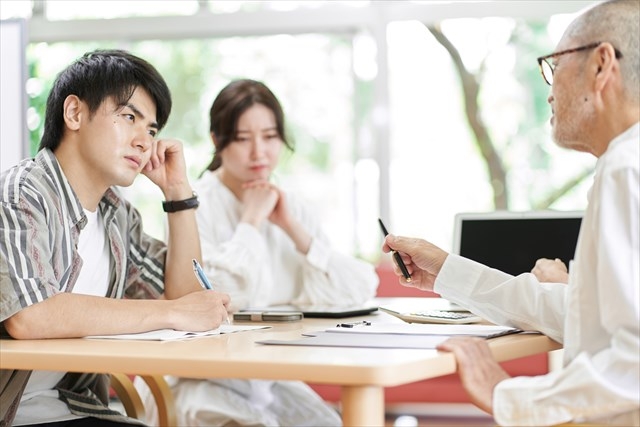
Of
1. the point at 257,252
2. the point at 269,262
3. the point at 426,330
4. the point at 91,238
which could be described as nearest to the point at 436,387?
the point at 269,262

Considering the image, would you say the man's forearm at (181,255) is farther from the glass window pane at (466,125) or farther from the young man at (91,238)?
the glass window pane at (466,125)

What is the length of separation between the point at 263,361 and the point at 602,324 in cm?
50

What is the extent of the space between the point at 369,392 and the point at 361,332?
43 cm

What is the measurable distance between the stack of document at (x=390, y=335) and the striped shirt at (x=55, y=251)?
0.45 meters

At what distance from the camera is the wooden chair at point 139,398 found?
225 cm

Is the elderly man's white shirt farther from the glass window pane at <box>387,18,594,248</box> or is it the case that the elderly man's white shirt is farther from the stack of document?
the glass window pane at <box>387,18,594,248</box>

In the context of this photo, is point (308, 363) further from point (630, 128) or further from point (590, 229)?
point (630, 128)

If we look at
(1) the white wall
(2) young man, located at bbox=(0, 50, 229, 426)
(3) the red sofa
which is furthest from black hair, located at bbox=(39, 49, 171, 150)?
(3) the red sofa

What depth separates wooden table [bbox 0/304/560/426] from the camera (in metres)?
1.34

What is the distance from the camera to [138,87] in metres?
2.17

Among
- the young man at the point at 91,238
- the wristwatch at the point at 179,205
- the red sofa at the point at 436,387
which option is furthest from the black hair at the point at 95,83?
the red sofa at the point at 436,387

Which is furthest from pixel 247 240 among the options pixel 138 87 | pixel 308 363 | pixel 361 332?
pixel 308 363

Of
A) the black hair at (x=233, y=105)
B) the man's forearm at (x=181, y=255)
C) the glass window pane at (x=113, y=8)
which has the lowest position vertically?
the man's forearm at (x=181, y=255)

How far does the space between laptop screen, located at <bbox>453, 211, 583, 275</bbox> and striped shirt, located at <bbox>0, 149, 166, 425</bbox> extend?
A: 851 mm
